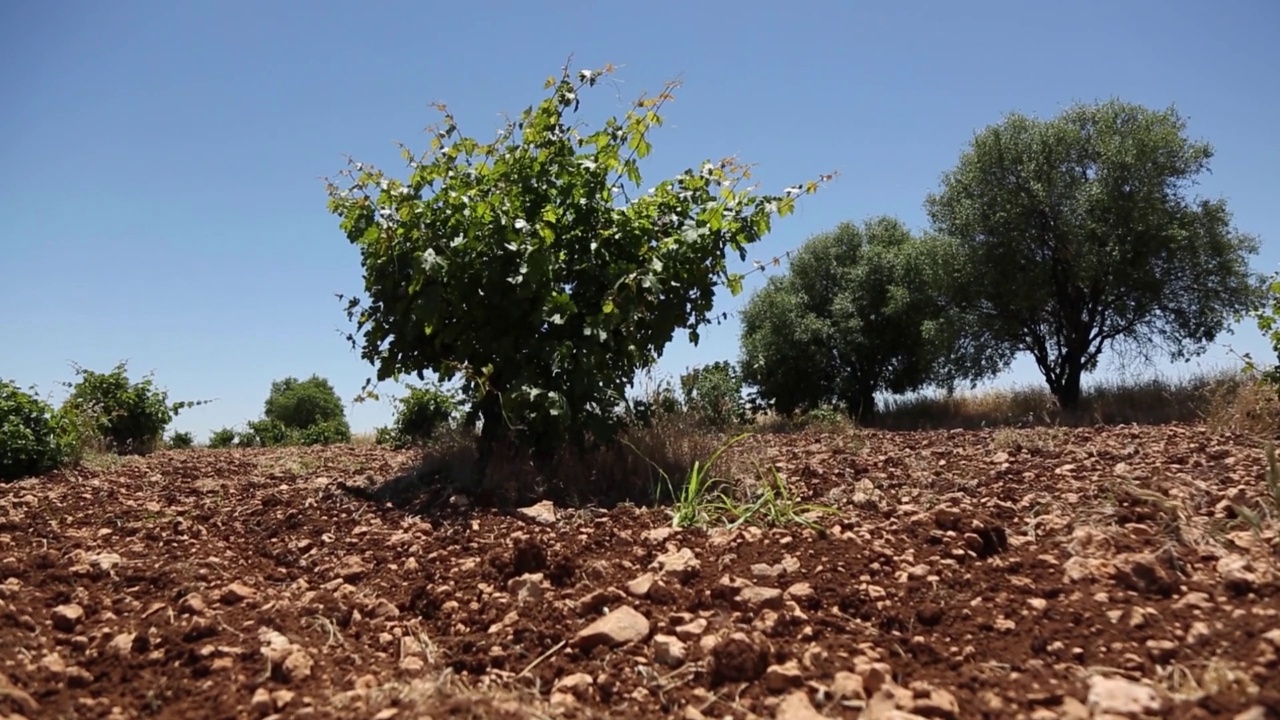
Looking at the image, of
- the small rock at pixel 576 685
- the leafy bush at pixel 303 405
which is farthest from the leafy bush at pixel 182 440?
the small rock at pixel 576 685

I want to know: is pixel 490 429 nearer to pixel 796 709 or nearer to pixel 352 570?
pixel 352 570

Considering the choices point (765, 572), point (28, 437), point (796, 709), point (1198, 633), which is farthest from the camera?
point (28, 437)

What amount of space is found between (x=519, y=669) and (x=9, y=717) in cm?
125

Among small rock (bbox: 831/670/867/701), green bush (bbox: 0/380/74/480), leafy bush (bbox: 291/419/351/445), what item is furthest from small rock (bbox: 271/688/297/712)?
leafy bush (bbox: 291/419/351/445)

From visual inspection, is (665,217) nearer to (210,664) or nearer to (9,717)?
(210,664)

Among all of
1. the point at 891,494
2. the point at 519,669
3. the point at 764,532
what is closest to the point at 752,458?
the point at 891,494

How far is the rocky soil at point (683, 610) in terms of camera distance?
2.16 metres

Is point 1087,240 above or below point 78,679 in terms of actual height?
above

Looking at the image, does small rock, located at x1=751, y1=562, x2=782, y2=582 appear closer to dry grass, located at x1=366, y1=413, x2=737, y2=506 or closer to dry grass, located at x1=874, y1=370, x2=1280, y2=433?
dry grass, located at x1=366, y1=413, x2=737, y2=506

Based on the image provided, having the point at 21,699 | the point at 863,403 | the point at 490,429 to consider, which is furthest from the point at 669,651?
the point at 863,403

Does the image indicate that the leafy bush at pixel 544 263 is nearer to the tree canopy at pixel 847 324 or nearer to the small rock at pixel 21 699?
the small rock at pixel 21 699

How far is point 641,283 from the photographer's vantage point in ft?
15.4

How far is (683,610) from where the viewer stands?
2.73 metres

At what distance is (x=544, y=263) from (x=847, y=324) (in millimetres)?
13651
